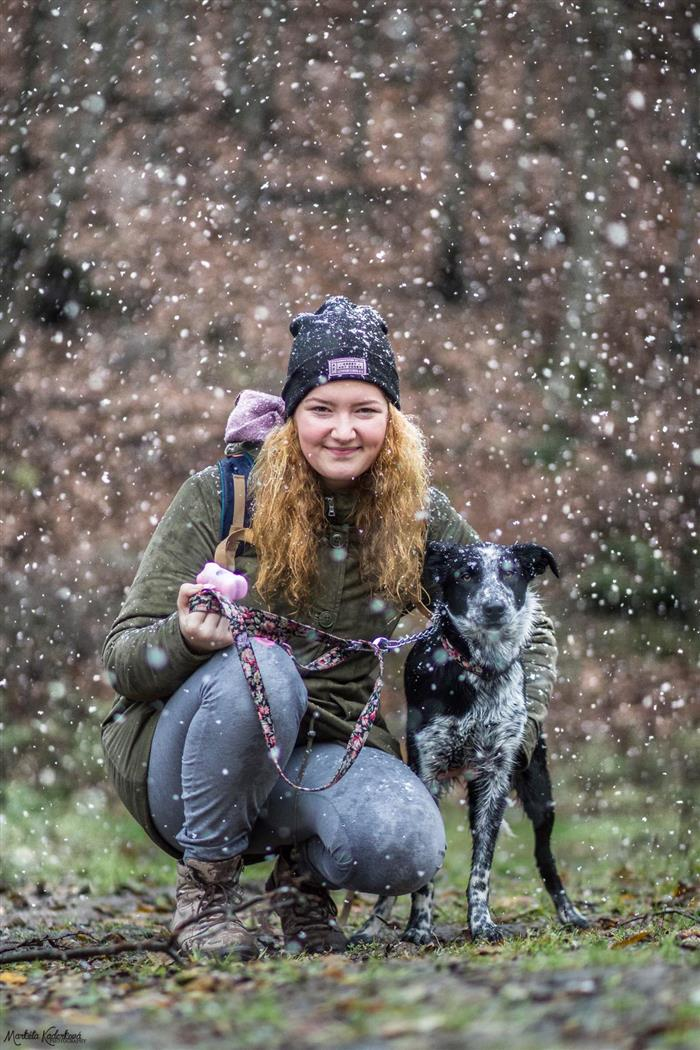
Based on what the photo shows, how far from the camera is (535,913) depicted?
4426 mm

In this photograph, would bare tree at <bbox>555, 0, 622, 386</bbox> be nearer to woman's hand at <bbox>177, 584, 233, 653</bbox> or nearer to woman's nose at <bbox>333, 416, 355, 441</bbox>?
woman's nose at <bbox>333, 416, 355, 441</bbox>

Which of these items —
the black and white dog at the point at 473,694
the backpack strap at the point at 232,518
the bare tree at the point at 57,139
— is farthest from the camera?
the bare tree at the point at 57,139

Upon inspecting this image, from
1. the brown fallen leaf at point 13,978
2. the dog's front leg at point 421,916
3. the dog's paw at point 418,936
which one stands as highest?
the brown fallen leaf at point 13,978

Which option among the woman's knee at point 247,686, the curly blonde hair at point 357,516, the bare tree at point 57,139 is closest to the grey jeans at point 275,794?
the woman's knee at point 247,686

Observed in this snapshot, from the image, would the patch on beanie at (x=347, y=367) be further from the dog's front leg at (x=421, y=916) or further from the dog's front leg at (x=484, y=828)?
the dog's front leg at (x=421, y=916)

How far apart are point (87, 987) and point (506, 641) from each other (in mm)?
1769

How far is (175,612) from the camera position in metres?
3.25

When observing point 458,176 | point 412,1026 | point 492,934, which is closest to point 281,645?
point 492,934

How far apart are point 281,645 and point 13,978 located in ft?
3.71

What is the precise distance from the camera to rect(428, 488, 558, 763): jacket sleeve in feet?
12.6

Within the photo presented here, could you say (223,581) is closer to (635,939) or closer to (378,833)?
(378,833)

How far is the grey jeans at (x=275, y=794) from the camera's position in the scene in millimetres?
3154

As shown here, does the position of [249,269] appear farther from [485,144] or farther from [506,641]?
[506,641]

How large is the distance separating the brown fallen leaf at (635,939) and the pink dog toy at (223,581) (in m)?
1.41
